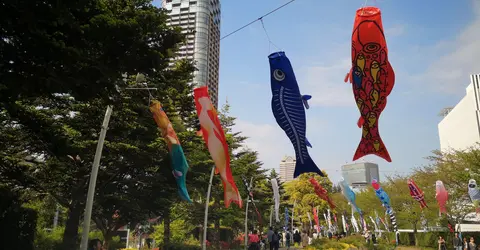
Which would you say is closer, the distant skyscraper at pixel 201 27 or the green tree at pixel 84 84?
the green tree at pixel 84 84

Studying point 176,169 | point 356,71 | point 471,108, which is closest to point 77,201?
point 176,169

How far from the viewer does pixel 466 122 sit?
77.2m

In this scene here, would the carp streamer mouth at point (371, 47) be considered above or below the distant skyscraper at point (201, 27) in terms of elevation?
below

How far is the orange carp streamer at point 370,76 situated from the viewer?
9336mm

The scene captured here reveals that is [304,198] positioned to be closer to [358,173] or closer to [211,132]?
[211,132]

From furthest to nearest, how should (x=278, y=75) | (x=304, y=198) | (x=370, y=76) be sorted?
(x=304, y=198), (x=278, y=75), (x=370, y=76)

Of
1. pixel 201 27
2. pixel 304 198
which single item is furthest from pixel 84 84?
pixel 201 27

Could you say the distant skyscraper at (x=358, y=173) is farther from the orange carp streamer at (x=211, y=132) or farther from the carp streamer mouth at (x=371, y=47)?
the carp streamer mouth at (x=371, y=47)

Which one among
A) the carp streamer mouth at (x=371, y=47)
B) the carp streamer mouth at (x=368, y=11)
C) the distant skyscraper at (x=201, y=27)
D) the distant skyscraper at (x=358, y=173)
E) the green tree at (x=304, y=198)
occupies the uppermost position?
the distant skyscraper at (x=201, y=27)

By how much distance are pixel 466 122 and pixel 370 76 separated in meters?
79.6

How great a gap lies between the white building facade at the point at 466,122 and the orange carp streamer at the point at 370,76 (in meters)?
70.7

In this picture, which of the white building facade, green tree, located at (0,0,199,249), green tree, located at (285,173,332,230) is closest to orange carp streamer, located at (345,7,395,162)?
green tree, located at (0,0,199,249)

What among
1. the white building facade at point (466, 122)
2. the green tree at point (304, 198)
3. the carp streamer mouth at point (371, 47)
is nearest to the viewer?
the carp streamer mouth at point (371, 47)

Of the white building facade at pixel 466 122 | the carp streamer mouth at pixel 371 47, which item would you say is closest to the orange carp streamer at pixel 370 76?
the carp streamer mouth at pixel 371 47
